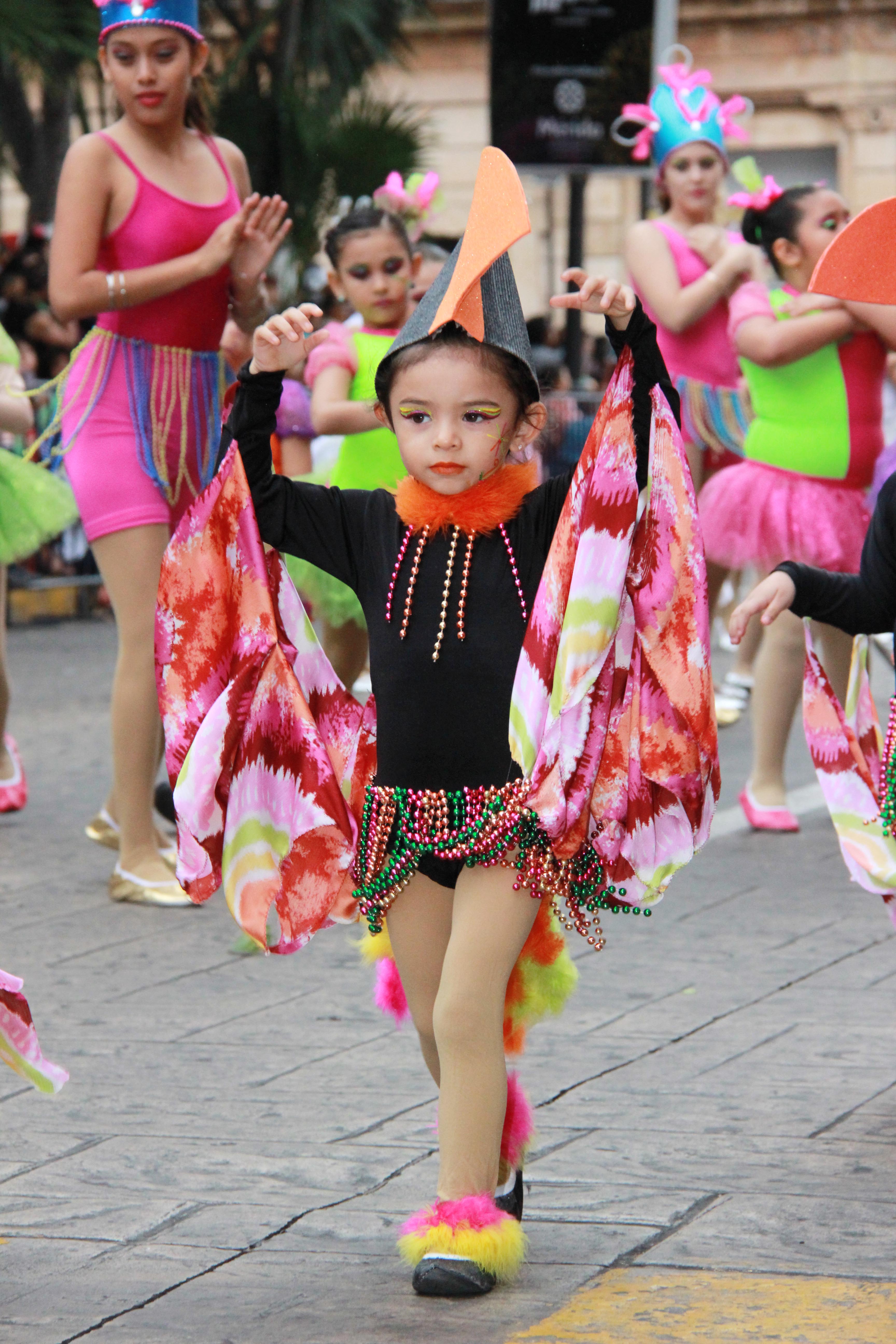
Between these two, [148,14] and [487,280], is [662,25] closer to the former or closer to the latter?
[148,14]

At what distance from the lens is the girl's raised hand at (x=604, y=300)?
9.55ft

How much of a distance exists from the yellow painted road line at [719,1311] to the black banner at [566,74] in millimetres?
10975

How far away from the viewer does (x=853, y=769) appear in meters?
3.71

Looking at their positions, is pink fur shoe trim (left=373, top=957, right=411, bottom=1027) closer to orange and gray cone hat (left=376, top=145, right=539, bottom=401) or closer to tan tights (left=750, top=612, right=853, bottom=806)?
orange and gray cone hat (left=376, top=145, right=539, bottom=401)

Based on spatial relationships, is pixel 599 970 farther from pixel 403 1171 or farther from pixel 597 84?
pixel 597 84

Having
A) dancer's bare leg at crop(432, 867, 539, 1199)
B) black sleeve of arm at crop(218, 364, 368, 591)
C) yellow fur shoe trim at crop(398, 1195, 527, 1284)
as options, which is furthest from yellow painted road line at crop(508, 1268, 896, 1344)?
black sleeve of arm at crop(218, 364, 368, 591)

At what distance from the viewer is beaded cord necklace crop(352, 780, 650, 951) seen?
2.96 metres

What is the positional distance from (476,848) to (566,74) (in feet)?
35.5

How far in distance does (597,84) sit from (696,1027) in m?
9.92

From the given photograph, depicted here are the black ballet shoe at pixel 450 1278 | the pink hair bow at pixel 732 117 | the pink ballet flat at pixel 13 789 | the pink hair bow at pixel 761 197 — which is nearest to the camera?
the black ballet shoe at pixel 450 1278

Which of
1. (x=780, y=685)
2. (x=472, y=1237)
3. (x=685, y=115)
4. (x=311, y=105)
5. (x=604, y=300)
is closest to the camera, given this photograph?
(x=472, y=1237)

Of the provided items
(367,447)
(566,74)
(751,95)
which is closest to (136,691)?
(367,447)

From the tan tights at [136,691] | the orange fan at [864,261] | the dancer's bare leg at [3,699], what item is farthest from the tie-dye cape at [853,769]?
the dancer's bare leg at [3,699]

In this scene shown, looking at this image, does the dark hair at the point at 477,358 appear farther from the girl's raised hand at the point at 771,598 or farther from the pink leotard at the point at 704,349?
the pink leotard at the point at 704,349
